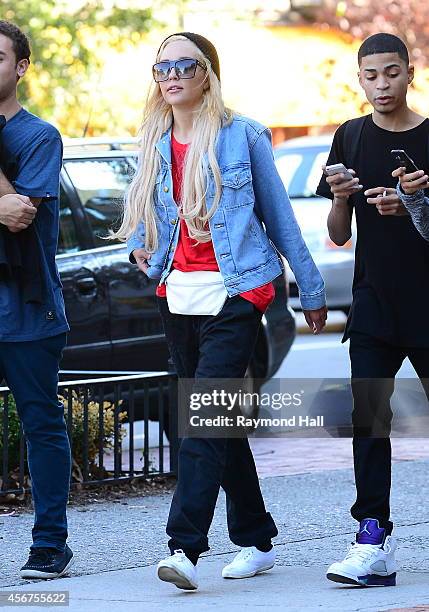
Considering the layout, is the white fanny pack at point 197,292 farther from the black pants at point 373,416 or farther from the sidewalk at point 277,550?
the sidewalk at point 277,550

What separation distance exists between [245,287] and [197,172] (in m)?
0.42

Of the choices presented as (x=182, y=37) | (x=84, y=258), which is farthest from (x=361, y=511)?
(x=84, y=258)

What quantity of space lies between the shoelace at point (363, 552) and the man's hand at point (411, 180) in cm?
121

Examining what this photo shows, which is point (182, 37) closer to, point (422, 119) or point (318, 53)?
point (422, 119)

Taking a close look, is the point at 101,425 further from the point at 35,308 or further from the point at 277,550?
the point at 35,308

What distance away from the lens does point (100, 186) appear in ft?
29.0

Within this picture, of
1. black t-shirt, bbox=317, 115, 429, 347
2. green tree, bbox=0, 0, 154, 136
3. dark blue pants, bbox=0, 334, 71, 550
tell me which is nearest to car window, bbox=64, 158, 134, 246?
dark blue pants, bbox=0, 334, 71, 550

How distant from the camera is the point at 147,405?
7695 millimetres

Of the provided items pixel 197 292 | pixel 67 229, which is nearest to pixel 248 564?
pixel 197 292

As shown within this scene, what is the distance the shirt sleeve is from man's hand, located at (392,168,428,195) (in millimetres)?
1210

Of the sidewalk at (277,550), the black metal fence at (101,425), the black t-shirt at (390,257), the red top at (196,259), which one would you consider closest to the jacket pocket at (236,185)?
the red top at (196,259)

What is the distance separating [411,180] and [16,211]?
1.33m

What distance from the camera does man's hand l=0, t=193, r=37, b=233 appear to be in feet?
17.5

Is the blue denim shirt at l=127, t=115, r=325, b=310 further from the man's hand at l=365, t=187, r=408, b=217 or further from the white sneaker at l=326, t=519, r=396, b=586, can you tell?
the white sneaker at l=326, t=519, r=396, b=586
